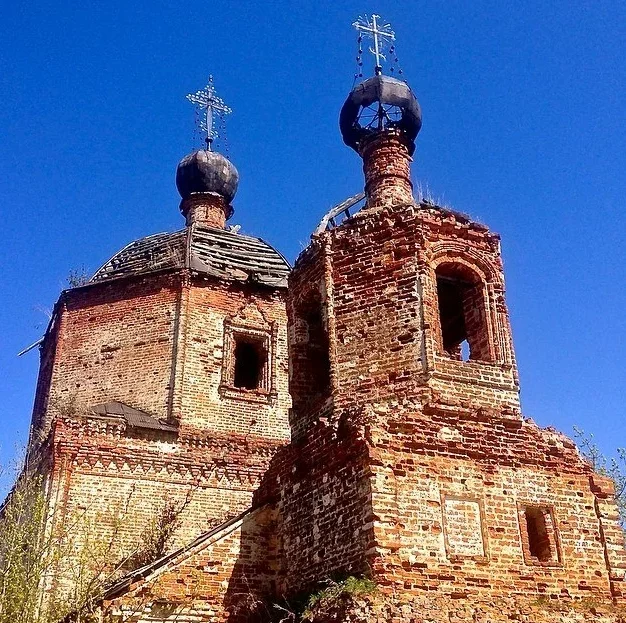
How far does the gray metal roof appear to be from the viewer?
45.5 ft

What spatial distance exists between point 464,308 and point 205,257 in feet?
22.1

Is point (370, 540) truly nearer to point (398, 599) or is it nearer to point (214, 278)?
point (398, 599)

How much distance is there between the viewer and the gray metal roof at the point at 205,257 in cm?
1388

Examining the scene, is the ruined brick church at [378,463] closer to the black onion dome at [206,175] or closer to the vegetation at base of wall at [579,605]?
the vegetation at base of wall at [579,605]

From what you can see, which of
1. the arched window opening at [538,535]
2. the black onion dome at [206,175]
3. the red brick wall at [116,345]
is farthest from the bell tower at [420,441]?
the black onion dome at [206,175]

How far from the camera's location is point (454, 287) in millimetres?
9305

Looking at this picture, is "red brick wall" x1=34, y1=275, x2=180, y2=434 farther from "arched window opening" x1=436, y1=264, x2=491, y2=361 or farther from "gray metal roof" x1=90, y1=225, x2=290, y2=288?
"arched window opening" x1=436, y1=264, x2=491, y2=361

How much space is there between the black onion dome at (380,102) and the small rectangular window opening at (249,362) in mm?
4486

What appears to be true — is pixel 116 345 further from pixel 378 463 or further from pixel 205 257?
pixel 378 463

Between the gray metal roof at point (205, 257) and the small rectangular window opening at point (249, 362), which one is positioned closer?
the small rectangular window opening at point (249, 362)

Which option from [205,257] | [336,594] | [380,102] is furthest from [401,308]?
[205,257]

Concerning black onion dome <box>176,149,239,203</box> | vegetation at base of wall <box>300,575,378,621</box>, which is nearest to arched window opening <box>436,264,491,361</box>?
vegetation at base of wall <box>300,575,378,621</box>

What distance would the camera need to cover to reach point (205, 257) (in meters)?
14.2

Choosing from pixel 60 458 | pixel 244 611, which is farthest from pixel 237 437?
pixel 244 611
